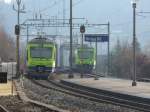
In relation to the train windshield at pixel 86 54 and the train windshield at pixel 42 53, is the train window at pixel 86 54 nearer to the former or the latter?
Answer: the train windshield at pixel 86 54

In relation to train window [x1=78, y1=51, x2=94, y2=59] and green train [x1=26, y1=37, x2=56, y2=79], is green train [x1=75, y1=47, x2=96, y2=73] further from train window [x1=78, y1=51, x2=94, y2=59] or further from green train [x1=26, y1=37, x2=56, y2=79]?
green train [x1=26, y1=37, x2=56, y2=79]

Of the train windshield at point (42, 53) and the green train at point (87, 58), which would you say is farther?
the green train at point (87, 58)

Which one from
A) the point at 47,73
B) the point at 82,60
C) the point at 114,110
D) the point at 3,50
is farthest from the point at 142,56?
the point at 3,50

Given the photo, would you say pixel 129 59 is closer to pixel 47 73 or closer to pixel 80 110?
pixel 47 73

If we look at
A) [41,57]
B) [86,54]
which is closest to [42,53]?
[41,57]

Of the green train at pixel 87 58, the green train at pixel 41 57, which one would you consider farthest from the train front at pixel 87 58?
the green train at pixel 41 57

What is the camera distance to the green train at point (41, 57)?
4584 cm

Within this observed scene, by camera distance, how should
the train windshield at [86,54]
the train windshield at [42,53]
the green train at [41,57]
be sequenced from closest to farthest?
the green train at [41,57] → the train windshield at [42,53] → the train windshield at [86,54]

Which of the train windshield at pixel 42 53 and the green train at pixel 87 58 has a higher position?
the train windshield at pixel 42 53

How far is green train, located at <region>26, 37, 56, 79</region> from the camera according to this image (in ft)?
150

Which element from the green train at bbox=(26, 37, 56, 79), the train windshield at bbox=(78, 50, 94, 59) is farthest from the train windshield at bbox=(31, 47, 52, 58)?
the train windshield at bbox=(78, 50, 94, 59)

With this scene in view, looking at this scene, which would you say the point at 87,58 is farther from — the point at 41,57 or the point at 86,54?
the point at 41,57

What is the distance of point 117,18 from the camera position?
16700 cm

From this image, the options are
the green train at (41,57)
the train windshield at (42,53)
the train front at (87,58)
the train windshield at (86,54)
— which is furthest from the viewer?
the train windshield at (86,54)
